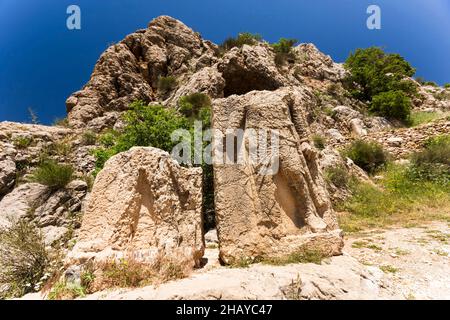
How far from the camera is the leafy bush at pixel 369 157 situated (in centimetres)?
1249

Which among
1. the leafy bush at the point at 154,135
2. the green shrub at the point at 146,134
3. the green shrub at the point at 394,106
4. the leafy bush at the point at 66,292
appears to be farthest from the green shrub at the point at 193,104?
the green shrub at the point at 394,106

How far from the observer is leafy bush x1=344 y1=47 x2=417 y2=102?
73.6ft

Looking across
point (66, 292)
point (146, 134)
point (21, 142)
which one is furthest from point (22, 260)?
point (21, 142)

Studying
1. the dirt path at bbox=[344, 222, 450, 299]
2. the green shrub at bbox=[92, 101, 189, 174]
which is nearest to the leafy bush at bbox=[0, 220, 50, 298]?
the green shrub at bbox=[92, 101, 189, 174]

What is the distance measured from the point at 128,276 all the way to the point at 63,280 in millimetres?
805

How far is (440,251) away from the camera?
503 cm

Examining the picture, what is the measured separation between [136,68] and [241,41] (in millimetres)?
8588

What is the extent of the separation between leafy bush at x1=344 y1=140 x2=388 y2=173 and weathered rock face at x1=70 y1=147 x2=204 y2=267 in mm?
10291

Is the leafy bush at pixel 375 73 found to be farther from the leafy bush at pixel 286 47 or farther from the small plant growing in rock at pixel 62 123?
the small plant growing in rock at pixel 62 123

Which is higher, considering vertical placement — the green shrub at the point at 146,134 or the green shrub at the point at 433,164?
the green shrub at the point at 146,134

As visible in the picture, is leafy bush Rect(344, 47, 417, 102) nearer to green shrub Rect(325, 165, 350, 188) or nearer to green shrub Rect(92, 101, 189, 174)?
green shrub Rect(325, 165, 350, 188)

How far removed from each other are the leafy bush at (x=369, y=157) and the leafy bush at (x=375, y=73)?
37.1 feet

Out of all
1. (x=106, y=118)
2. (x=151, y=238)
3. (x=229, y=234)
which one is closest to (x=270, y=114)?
(x=229, y=234)
